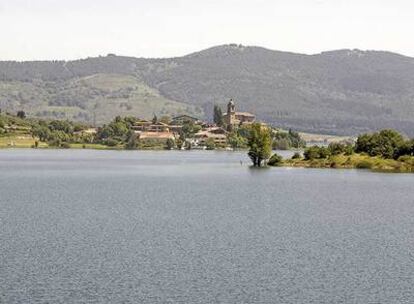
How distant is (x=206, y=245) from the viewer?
77.1 metres

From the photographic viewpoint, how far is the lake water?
193 feet

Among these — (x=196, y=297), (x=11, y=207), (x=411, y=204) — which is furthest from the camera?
(x=411, y=204)

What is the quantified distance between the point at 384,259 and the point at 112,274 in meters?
24.0

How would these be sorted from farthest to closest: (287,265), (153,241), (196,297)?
(153,241) → (287,265) → (196,297)

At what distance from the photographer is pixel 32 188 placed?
14200cm

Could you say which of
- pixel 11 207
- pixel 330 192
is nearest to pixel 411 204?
pixel 330 192

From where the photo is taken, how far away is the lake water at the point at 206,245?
193 feet

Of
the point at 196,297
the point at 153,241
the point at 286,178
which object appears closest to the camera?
the point at 196,297

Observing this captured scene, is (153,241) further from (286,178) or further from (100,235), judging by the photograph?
(286,178)

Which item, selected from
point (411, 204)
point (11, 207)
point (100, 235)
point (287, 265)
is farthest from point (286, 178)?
point (287, 265)

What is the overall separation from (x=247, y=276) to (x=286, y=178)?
10672cm

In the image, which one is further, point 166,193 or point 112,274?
point 166,193

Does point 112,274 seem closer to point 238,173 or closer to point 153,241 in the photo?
point 153,241

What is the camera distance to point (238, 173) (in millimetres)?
187500
